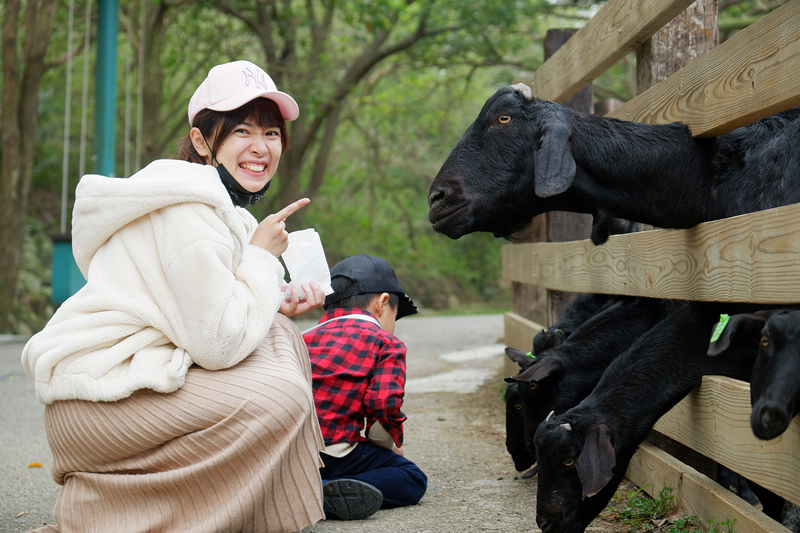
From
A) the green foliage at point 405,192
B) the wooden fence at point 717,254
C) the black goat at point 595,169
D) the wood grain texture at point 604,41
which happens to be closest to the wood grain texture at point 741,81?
the wooden fence at point 717,254

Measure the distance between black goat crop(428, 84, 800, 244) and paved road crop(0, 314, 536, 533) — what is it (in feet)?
4.50

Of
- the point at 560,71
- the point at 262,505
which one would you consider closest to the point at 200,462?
the point at 262,505

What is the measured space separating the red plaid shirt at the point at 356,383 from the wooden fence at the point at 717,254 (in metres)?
1.28

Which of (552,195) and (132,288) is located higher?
(552,195)

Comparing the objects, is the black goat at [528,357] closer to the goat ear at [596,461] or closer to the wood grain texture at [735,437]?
the wood grain texture at [735,437]

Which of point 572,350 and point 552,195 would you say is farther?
point 572,350

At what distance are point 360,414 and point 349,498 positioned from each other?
1.28 ft

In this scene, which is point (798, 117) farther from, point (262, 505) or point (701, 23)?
point (262, 505)

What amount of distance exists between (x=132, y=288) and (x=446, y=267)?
19.0m

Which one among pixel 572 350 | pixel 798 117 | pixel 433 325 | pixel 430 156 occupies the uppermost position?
pixel 430 156

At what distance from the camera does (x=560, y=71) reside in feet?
18.4

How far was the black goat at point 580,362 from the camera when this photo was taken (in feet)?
14.0

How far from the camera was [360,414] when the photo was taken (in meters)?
3.79

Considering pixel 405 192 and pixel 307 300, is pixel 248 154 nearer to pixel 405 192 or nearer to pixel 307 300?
pixel 307 300
